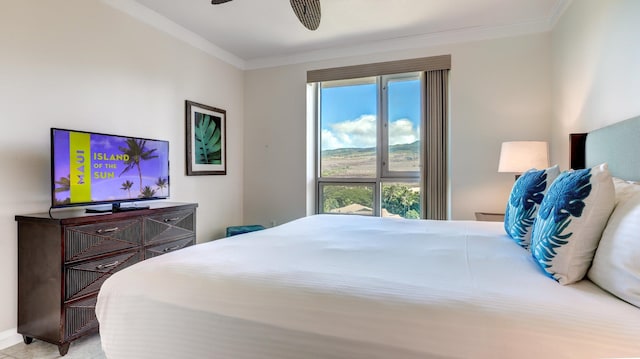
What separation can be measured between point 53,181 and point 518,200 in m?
2.83

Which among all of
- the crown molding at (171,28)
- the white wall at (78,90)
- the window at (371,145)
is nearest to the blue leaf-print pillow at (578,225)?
the window at (371,145)

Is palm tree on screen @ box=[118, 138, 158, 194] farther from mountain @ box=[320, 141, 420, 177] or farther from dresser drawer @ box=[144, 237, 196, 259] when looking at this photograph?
mountain @ box=[320, 141, 420, 177]

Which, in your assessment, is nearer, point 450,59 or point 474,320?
point 474,320

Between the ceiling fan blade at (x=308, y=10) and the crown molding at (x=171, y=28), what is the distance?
1.66 m

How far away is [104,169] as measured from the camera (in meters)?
2.41

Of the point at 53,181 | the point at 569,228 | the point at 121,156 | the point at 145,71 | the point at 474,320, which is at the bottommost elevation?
the point at 474,320

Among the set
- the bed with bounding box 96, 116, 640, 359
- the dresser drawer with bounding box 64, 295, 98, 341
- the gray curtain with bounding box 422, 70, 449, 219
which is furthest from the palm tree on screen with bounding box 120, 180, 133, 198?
the gray curtain with bounding box 422, 70, 449, 219

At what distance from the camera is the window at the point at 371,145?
3926 mm

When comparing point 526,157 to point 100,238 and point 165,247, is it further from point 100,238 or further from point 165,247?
point 100,238

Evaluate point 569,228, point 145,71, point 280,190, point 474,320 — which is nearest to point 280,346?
point 474,320

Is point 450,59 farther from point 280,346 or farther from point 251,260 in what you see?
point 280,346

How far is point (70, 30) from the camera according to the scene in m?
2.46

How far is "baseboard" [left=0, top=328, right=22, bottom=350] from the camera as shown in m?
2.05

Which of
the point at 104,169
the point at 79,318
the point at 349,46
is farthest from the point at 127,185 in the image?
the point at 349,46
